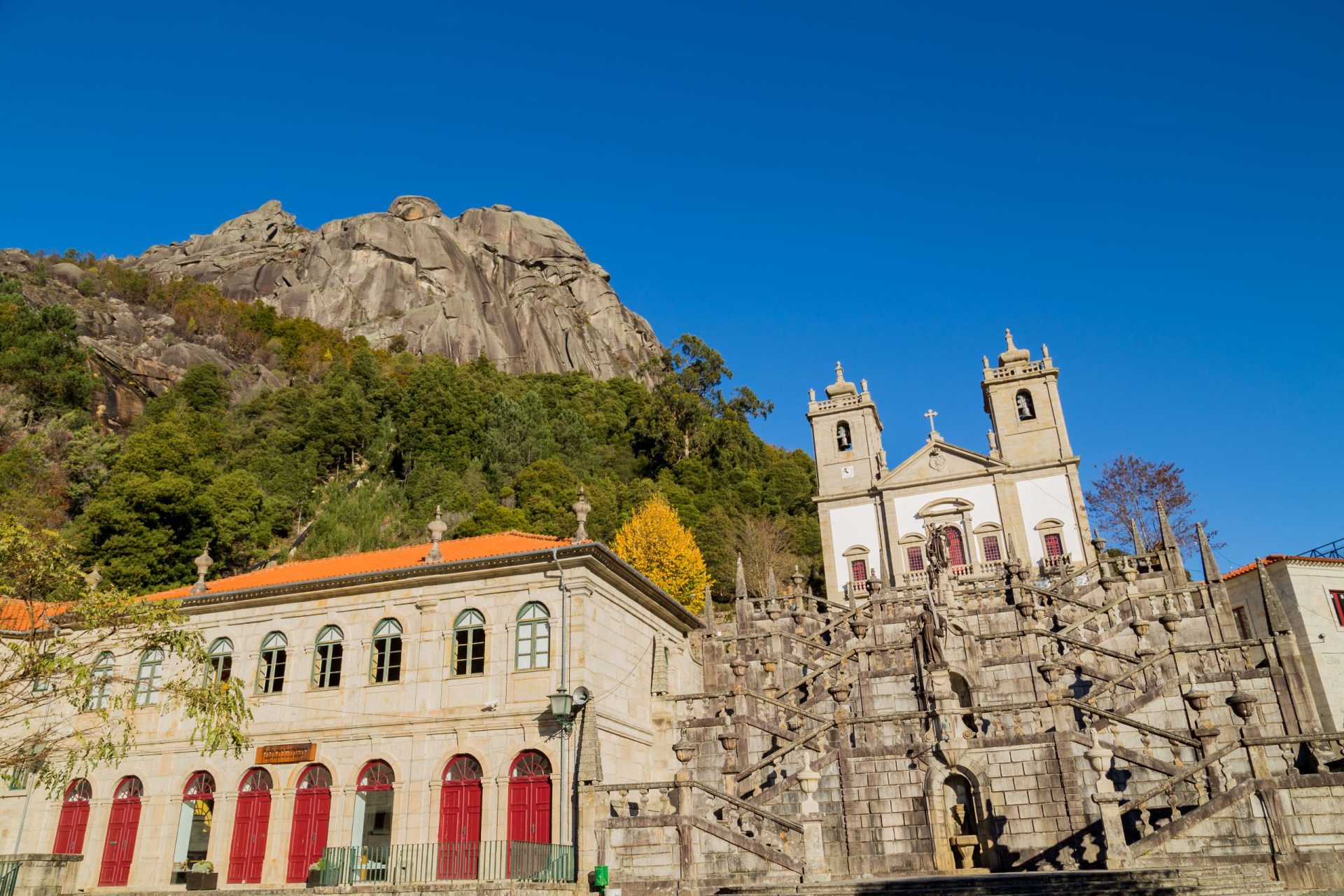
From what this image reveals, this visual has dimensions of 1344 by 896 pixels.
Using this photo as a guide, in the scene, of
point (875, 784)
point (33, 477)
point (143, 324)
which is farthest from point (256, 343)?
point (875, 784)

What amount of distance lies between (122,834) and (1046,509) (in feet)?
118

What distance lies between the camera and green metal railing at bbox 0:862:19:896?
511 inches

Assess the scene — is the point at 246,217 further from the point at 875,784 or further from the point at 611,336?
the point at 875,784

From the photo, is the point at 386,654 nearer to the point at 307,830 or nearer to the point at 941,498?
the point at 307,830

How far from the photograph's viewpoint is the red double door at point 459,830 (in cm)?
1731

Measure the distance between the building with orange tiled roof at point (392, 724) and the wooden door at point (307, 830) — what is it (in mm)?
35

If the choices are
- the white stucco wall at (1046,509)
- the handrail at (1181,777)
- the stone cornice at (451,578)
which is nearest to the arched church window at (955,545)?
the white stucco wall at (1046,509)

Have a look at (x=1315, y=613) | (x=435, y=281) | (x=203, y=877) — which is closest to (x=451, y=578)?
(x=203, y=877)

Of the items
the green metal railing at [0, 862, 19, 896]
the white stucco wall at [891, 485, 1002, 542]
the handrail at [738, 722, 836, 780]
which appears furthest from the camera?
the white stucco wall at [891, 485, 1002, 542]

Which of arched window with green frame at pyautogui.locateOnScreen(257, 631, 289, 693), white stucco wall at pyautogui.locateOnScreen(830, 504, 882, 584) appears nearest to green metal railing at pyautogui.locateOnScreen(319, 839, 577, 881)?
arched window with green frame at pyautogui.locateOnScreen(257, 631, 289, 693)

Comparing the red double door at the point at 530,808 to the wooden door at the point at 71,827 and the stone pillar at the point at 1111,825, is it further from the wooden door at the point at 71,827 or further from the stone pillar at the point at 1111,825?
the wooden door at the point at 71,827

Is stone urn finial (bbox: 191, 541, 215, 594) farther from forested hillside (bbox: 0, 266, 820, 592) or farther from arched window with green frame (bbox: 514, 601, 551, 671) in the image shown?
forested hillside (bbox: 0, 266, 820, 592)

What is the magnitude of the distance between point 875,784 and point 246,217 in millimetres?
109999

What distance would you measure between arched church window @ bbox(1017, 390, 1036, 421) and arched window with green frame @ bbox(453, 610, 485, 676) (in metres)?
31.0
